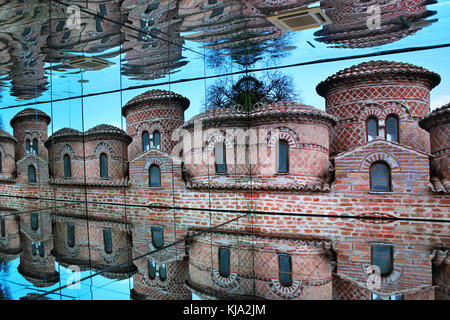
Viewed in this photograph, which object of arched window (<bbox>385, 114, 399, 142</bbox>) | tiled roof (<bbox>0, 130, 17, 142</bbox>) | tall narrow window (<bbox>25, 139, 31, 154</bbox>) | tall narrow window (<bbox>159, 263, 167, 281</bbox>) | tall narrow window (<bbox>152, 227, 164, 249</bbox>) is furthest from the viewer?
tiled roof (<bbox>0, 130, 17, 142</bbox>)

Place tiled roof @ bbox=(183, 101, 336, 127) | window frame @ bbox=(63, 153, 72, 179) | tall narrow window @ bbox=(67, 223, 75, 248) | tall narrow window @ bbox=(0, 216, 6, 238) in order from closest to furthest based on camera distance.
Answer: tall narrow window @ bbox=(67, 223, 75, 248) < tall narrow window @ bbox=(0, 216, 6, 238) < tiled roof @ bbox=(183, 101, 336, 127) < window frame @ bbox=(63, 153, 72, 179)

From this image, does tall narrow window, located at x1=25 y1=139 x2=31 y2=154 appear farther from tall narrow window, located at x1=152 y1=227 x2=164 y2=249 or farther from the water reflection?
tall narrow window, located at x1=152 y1=227 x2=164 y2=249

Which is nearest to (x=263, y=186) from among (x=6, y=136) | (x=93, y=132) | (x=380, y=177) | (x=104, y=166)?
(x=380, y=177)

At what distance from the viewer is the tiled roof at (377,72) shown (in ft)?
17.7

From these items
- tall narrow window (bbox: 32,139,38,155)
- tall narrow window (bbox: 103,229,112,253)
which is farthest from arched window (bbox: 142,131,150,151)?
tall narrow window (bbox: 103,229,112,253)

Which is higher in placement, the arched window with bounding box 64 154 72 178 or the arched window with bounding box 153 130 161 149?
the arched window with bounding box 153 130 161 149

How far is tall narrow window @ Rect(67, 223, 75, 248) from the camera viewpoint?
4471 millimetres

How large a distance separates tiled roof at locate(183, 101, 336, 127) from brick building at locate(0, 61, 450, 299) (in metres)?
0.04

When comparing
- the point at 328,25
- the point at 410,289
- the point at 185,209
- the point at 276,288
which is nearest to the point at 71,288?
the point at 276,288

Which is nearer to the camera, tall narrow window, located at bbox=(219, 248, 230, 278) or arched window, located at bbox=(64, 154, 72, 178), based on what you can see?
tall narrow window, located at bbox=(219, 248, 230, 278)

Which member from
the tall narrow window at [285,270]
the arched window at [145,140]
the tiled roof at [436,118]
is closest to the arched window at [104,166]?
the arched window at [145,140]

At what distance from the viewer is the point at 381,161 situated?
557cm

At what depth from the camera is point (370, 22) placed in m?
5.07

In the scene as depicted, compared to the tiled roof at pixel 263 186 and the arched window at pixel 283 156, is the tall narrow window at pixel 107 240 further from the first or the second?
the arched window at pixel 283 156
